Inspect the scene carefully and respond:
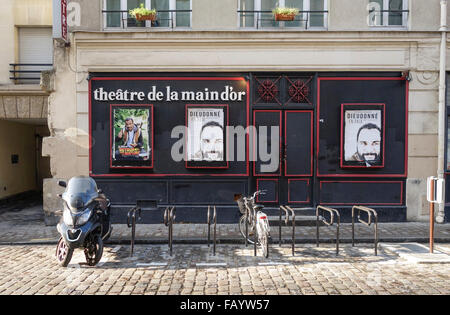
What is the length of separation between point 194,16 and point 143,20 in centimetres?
142

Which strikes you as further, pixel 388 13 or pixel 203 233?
pixel 388 13

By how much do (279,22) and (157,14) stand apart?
11.3 ft

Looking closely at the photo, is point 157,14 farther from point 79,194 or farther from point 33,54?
point 79,194

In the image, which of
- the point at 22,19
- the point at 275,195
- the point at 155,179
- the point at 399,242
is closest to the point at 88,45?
the point at 22,19

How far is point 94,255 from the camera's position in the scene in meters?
5.75

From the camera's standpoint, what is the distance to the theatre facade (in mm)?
9070

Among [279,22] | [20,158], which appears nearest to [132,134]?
[279,22]

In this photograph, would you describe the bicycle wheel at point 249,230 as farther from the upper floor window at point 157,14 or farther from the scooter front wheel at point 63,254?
the upper floor window at point 157,14

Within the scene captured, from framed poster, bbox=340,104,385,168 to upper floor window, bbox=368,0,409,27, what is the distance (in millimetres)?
2390

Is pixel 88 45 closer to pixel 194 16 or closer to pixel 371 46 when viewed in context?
pixel 194 16

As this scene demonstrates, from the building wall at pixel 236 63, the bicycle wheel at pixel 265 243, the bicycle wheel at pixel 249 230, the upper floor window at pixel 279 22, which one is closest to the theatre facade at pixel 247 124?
the building wall at pixel 236 63

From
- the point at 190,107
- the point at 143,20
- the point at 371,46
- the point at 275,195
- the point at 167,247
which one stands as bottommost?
the point at 167,247

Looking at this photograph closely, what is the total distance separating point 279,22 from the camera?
9258mm

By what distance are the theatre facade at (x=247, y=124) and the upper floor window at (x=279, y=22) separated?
430 mm
